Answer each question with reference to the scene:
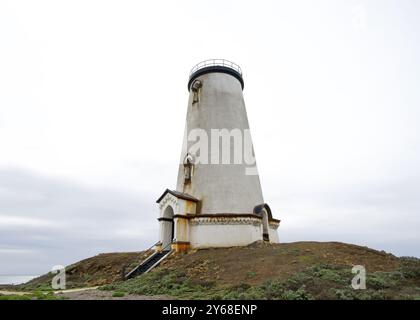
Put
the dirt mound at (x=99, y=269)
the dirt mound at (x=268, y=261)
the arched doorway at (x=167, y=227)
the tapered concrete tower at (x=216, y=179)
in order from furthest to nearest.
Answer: the arched doorway at (x=167, y=227) < the tapered concrete tower at (x=216, y=179) < the dirt mound at (x=99, y=269) < the dirt mound at (x=268, y=261)

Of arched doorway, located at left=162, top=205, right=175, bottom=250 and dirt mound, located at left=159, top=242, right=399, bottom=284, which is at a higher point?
arched doorway, located at left=162, top=205, right=175, bottom=250

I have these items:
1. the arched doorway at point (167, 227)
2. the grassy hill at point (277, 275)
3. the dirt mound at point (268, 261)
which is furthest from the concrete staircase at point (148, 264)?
the arched doorway at point (167, 227)

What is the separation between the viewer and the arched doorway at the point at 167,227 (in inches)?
835

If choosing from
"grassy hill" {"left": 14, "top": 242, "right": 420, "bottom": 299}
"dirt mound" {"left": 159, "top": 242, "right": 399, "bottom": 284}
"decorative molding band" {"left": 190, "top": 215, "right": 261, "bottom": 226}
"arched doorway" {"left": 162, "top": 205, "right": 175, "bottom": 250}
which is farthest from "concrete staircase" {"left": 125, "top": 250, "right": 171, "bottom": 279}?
"decorative molding band" {"left": 190, "top": 215, "right": 261, "bottom": 226}

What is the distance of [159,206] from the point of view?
72.6 feet

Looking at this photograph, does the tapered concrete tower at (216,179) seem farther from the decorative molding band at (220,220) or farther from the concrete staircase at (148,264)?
the concrete staircase at (148,264)

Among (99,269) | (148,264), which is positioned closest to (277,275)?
(148,264)

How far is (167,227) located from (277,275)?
11.5 meters

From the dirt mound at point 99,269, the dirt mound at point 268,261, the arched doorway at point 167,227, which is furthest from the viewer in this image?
the arched doorway at point 167,227

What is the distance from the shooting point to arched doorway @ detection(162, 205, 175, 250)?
21.2 meters

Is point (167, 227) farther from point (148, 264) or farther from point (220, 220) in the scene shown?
Answer: point (220, 220)

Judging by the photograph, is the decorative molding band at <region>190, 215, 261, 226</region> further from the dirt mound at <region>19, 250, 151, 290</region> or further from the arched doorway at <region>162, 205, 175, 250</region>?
→ the dirt mound at <region>19, 250, 151, 290</region>
